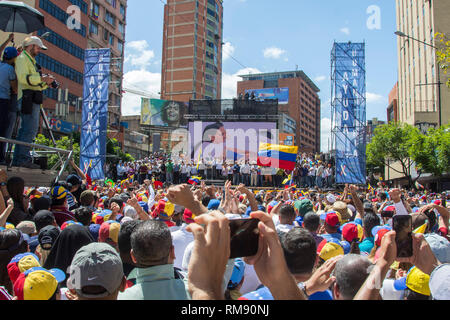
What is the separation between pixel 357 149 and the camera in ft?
72.1

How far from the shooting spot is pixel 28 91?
5.85 metres

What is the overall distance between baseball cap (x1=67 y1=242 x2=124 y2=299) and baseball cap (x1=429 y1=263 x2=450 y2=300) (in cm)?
171

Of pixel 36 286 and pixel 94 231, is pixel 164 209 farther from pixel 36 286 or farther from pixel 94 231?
pixel 36 286

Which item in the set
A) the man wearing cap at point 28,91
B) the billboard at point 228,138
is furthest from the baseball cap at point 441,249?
the billboard at point 228,138

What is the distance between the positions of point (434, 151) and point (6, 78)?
117ft

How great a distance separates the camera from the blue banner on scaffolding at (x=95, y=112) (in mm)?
17031

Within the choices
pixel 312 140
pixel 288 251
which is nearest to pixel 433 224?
pixel 288 251

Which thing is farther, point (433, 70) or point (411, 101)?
point (411, 101)

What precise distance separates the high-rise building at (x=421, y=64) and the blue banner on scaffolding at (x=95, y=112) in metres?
28.7

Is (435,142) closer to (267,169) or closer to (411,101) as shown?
(411,101)

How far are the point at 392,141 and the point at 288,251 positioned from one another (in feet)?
126

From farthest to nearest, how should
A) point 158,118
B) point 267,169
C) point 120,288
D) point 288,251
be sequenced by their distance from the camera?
point 158,118 → point 267,169 → point 288,251 → point 120,288

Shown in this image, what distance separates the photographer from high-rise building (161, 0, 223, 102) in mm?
75438

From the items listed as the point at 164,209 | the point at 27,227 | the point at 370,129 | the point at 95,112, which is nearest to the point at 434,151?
the point at 370,129
